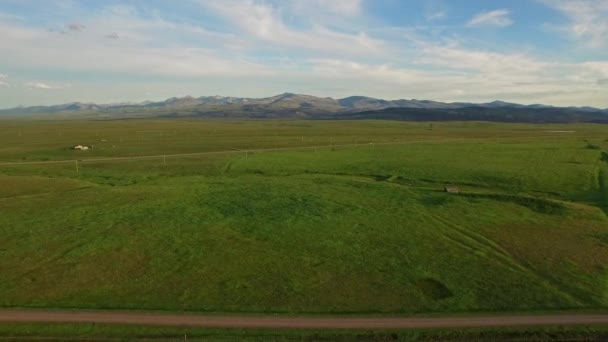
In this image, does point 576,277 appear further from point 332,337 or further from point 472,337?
point 332,337

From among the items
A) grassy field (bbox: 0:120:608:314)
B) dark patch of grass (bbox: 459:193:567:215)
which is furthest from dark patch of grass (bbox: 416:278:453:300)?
dark patch of grass (bbox: 459:193:567:215)

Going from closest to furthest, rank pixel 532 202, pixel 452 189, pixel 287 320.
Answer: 1. pixel 287 320
2. pixel 532 202
3. pixel 452 189

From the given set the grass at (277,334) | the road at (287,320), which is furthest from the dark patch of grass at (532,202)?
the grass at (277,334)

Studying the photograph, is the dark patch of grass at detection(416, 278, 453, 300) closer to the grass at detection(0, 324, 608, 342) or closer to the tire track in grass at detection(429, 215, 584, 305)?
the grass at detection(0, 324, 608, 342)

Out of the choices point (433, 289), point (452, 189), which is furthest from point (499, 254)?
point (452, 189)

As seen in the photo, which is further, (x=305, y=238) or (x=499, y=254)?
(x=305, y=238)

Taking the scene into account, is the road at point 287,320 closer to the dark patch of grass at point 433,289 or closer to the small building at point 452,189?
the dark patch of grass at point 433,289

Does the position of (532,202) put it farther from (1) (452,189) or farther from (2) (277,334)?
(2) (277,334)
